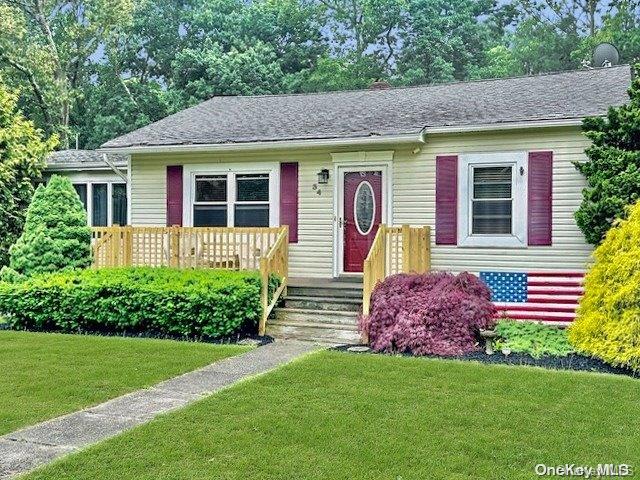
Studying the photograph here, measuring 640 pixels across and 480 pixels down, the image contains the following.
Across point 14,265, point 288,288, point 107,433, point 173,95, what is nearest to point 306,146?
point 288,288

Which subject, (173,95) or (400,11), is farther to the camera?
(400,11)

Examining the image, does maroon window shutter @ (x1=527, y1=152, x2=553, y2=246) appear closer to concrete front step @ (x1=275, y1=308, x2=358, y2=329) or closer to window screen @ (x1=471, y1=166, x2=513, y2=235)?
window screen @ (x1=471, y1=166, x2=513, y2=235)

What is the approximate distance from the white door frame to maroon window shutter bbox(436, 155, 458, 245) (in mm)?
798

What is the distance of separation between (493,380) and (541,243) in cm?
396

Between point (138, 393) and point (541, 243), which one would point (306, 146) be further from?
point (138, 393)

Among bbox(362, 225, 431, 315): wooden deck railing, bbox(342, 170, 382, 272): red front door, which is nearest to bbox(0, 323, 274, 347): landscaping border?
bbox(362, 225, 431, 315): wooden deck railing

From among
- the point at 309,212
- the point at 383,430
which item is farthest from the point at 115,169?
the point at 383,430

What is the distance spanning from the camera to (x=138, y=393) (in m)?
5.77

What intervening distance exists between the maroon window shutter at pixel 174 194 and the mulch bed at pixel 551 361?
208 inches

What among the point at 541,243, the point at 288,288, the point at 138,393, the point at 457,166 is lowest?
the point at 138,393

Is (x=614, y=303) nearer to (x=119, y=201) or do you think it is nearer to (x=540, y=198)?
(x=540, y=198)

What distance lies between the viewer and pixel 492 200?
32.0ft

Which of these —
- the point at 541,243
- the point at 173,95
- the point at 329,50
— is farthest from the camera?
the point at 329,50

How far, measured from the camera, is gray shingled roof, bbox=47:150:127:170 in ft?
46.2
